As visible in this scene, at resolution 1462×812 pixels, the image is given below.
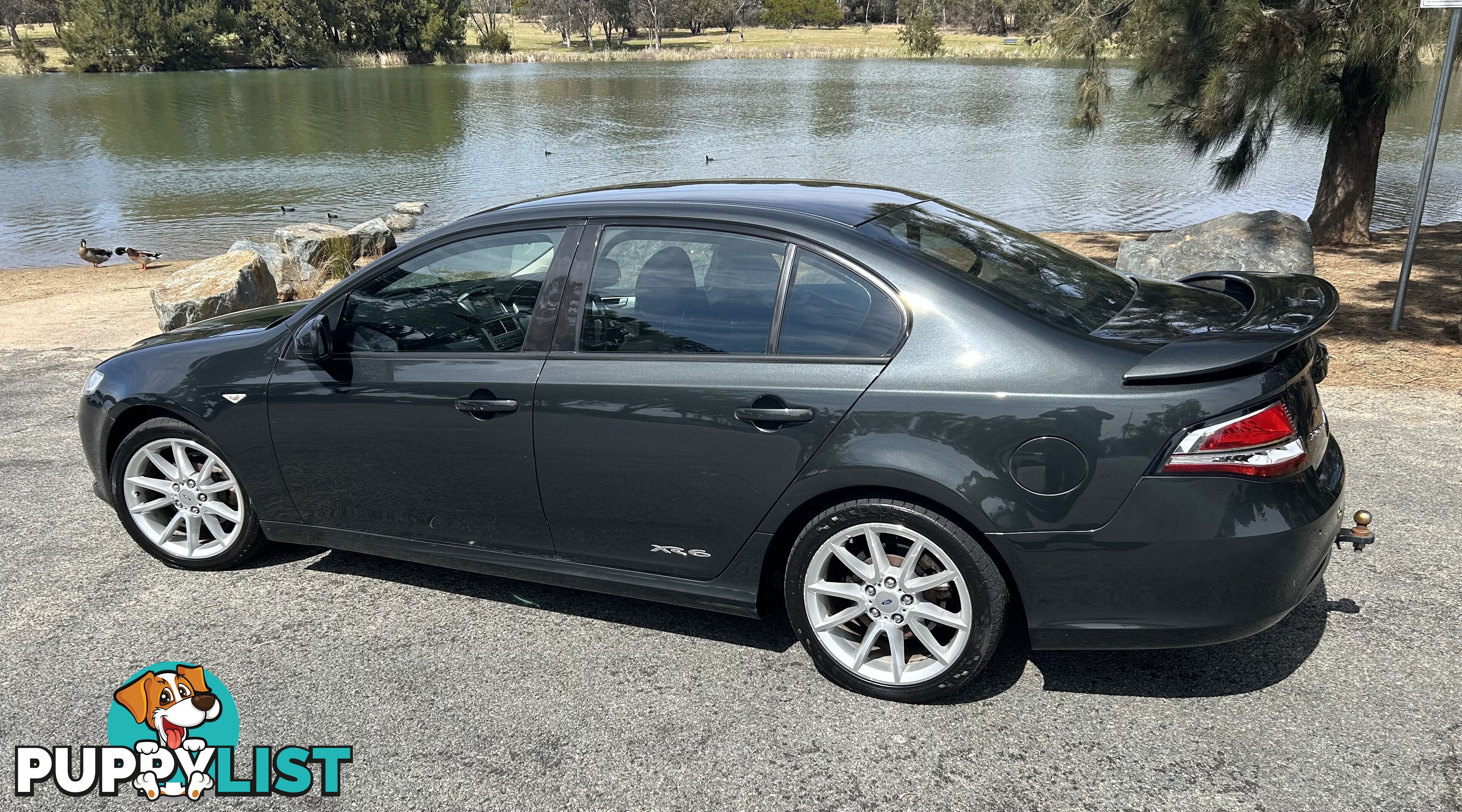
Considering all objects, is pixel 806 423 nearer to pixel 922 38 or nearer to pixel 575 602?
pixel 575 602

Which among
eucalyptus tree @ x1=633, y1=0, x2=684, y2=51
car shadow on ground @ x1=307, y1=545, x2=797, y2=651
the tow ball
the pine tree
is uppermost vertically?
eucalyptus tree @ x1=633, y1=0, x2=684, y2=51

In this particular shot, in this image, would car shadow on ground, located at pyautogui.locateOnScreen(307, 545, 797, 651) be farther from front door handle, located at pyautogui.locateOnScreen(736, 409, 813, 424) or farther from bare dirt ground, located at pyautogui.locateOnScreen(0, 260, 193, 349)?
bare dirt ground, located at pyautogui.locateOnScreen(0, 260, 193, 349)

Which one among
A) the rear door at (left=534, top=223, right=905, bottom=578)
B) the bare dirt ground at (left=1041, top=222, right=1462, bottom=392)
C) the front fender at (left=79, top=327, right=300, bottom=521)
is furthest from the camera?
the bare dirt ground at (left=1041, top=222, right=1462, bottom=392)

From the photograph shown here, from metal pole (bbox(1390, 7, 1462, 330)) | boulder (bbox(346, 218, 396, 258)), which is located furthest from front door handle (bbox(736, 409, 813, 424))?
boulder (bbox(346, 218, 396, 258))

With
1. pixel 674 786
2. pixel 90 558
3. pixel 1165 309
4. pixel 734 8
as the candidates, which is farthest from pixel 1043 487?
pixel 734 8

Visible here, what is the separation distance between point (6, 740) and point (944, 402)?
311 cm

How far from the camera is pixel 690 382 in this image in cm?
343

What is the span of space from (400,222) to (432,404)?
712 inches

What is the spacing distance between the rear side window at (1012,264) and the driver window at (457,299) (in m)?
1.24

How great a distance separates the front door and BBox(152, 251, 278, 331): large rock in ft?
20.9

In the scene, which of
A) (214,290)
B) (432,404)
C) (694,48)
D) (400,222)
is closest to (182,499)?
(432,404)

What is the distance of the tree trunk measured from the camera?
11.8 metres

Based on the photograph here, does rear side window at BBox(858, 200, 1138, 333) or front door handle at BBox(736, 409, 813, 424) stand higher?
rear side window at BBox(858, 200, 1138, 333)

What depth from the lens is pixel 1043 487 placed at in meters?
3.03
